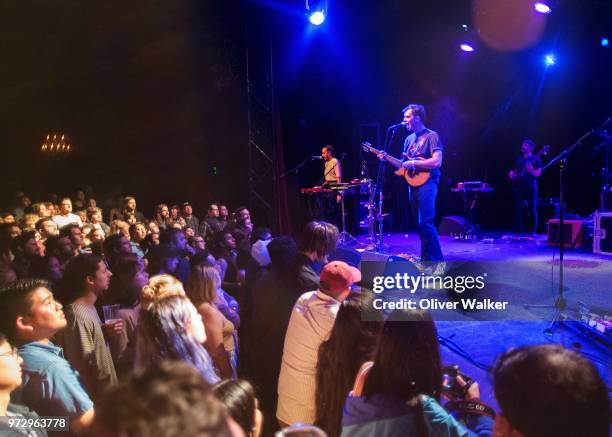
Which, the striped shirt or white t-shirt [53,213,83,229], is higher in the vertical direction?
white t-shirt [53,213,83,229]

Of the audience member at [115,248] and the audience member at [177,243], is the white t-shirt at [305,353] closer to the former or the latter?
the audience member at [177,243]

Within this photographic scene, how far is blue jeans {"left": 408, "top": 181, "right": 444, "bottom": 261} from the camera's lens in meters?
5.18

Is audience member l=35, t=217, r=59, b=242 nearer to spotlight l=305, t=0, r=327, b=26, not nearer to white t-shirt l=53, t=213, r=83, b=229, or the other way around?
white t-shirt l=53, t=213, r=83, b=229

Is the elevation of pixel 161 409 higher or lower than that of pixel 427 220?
lower

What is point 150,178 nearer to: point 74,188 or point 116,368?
point 74,188

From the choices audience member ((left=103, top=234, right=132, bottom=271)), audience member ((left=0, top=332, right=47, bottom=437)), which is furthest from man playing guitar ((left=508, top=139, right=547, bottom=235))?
audience member ((left=0, top=332, right=47, bottom=437))

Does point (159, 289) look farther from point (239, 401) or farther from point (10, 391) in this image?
point (239, 401)

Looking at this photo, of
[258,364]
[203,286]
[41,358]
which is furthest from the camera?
[258,364]

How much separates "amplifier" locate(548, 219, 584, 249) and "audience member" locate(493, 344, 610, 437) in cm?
766

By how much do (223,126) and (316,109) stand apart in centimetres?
231

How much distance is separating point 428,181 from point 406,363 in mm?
3943

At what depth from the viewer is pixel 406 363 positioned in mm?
1635

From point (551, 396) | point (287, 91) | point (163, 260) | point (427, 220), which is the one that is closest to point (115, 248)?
point (163, 260)

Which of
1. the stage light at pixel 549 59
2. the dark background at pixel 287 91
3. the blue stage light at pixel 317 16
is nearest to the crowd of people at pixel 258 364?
the blue stage light at pixel 317 16
